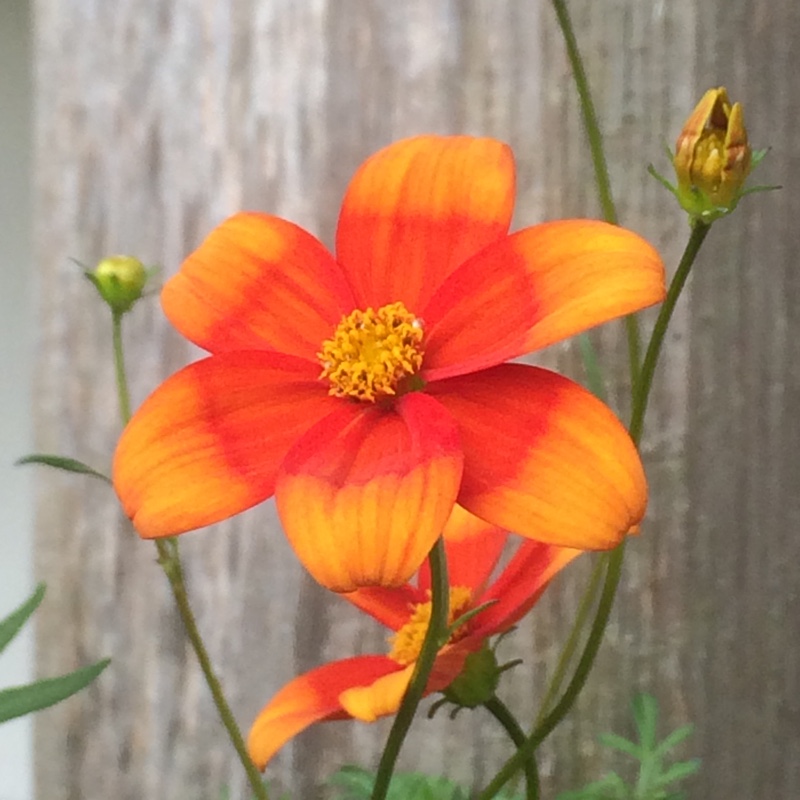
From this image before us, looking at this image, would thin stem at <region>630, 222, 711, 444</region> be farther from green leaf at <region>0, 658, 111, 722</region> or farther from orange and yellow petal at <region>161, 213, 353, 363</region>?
green leaf at <region>0, 658, 111, 722</region>

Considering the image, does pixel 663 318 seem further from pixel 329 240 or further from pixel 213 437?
pixel 329 240

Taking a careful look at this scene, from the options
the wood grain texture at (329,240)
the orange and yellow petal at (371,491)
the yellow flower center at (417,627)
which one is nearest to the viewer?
the orange and yellow petal at (371,491)

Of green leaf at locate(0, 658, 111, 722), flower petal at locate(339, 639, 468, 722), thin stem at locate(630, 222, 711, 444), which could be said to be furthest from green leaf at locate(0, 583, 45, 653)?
thin stem at locate(630, 222, 711, 444)

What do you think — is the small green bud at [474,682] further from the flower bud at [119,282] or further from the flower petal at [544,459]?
the flower bud at [119,282]

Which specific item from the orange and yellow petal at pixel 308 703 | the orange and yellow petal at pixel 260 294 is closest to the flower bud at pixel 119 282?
the orange and yellow petal at pixel 260 294

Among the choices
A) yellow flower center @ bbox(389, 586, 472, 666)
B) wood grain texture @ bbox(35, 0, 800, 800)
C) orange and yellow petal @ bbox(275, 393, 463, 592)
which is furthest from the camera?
wood grain texture @ bbox(35, 0, 800, 800)

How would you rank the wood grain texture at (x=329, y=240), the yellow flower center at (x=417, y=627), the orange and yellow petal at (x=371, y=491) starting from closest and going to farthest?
1. the orange and yellow petal at (x=371, y=491)
2. the yellow flower center at (x=417, y=627)
3. the wood grain texture at (x=329, y=240)

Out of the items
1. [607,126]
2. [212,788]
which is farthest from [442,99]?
[212,788]
